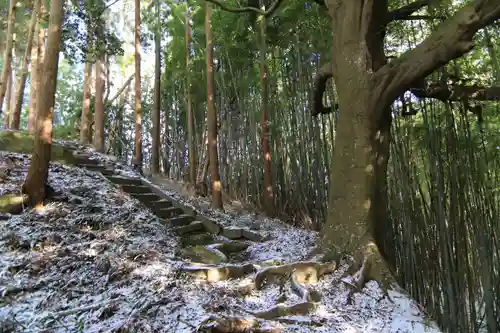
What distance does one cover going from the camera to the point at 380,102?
317cm

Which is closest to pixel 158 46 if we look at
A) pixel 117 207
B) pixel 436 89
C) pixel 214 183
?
pixel 214 183

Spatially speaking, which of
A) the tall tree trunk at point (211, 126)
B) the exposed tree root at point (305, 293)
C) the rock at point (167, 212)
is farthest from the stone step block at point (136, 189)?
the exposed tree root at point (305, 293)

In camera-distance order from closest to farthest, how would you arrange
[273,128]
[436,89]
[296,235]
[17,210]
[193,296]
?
[193,296]
[436,89]
[17,210]
[296,235]
[273,128]

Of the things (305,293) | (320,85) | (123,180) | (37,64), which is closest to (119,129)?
(37,64)

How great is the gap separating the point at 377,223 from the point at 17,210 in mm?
3424

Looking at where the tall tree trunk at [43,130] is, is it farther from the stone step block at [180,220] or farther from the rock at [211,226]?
the rock at [211,226]

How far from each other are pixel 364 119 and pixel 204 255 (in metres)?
2.22

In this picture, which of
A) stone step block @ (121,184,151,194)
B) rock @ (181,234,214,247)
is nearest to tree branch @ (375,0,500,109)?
rock @ (181,234,214,247)

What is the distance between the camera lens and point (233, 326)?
7.02ft

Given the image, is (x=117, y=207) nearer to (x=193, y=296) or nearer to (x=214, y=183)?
(x=214, y=183)

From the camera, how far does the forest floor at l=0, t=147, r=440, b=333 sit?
2287 mm

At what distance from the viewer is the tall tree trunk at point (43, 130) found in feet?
13.0

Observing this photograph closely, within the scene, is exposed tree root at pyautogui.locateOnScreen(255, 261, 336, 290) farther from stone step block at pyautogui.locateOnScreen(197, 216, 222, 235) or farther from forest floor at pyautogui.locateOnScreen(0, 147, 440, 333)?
stone step block at pyautogui.locateOnScreen(197, 216, 222, 235)

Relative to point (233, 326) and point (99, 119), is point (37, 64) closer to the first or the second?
point (99, 119)
